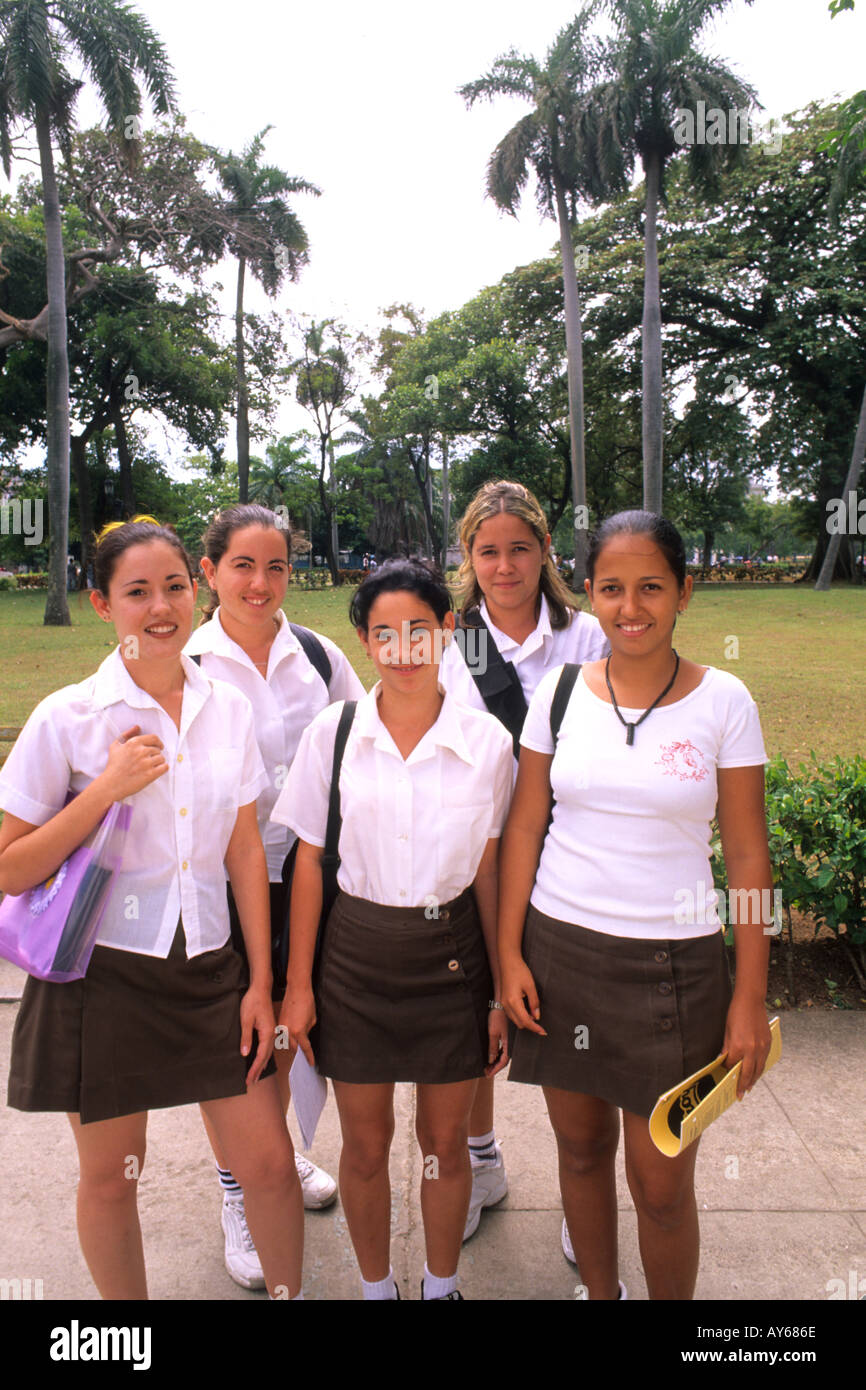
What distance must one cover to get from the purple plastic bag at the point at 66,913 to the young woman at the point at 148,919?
0.12 ft

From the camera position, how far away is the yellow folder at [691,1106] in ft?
5.38

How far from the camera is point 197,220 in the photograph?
962 inches

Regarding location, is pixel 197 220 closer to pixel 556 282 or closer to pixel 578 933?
pixel 556 282

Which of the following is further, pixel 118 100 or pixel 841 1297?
pixel 118 100

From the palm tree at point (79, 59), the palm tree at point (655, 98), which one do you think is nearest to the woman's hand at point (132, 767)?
the palm tree at point (79, 59)

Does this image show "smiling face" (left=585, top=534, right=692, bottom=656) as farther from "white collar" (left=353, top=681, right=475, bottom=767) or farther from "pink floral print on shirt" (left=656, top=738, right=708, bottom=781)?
"white collar" (left=353, top=681, right=475, bottom=767)

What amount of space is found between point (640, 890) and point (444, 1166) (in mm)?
780

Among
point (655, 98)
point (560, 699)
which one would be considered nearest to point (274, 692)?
point (560, 699)

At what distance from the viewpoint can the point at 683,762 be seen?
1.79 metres

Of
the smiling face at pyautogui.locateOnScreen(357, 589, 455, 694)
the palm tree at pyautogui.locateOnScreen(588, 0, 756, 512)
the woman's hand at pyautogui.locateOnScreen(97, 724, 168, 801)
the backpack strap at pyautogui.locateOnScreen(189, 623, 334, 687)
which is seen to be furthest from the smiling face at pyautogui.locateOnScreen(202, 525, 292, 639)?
the palm tree at pyautogui.locateOnScreen(588, 0, 756, 512)

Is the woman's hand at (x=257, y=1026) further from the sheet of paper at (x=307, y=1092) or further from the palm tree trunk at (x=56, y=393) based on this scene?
the palm tree trunk at (x=56, y=393)

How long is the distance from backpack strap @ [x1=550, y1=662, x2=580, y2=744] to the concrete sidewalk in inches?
55.5
